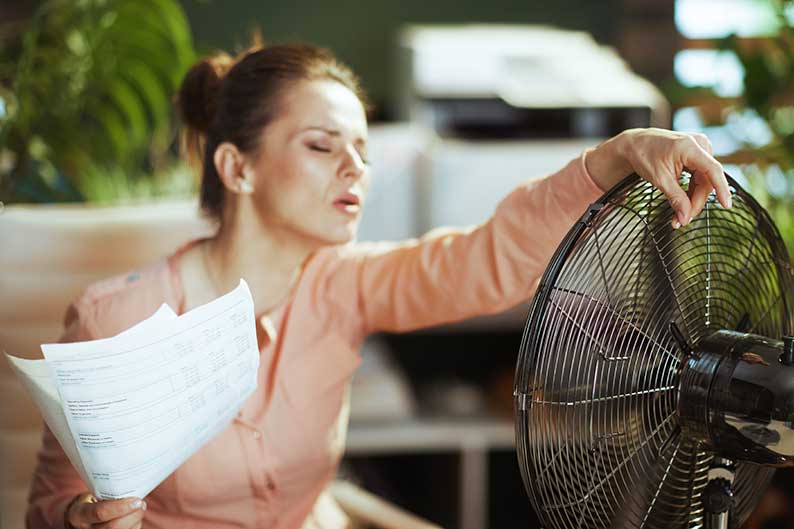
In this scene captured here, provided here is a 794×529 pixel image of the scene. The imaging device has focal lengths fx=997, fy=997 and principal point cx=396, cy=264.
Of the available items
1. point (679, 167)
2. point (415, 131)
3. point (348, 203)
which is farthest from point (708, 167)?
point (415, 131)

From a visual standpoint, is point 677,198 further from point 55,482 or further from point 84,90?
point 84,90

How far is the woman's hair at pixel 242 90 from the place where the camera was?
117cm

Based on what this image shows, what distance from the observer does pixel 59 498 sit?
1.12m

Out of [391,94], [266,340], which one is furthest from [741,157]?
[266,340]

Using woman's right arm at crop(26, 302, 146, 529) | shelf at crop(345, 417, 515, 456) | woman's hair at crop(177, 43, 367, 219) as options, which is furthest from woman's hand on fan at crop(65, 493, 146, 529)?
shelf at crop(345, 417, 515, 456)

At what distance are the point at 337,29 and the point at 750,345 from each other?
242 centimetres

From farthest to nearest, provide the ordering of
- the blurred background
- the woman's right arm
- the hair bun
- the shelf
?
the shelf
the blurred background
the hair bun
the woman's right arm

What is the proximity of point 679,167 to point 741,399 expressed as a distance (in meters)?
0.21

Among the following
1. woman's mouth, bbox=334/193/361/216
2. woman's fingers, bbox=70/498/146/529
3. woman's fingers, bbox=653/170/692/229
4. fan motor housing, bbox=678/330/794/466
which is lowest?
woman's fingers, bbox=70/498/146/529

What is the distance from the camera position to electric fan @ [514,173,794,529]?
0.85 meters

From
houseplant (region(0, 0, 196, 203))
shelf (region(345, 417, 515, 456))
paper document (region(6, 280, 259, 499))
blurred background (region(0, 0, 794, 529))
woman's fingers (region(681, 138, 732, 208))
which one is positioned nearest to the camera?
paper document (region(6, 280, 259, 499))

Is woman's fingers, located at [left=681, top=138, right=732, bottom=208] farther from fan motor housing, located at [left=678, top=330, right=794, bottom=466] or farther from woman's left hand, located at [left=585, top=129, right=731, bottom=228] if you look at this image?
fan motor housing, located at [left=678, top=330, right=794, bottom=466]

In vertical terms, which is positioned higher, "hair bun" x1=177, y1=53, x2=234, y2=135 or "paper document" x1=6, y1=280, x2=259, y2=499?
"hair bun" x1=177, y1=53, x2=234, y2=135

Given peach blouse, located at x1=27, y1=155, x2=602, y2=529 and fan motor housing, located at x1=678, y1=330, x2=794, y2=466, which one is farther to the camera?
peach blouse, located at x1=27, y1=155, x2=602, y2=529
